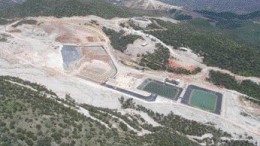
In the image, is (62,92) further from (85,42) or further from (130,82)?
(85,42)

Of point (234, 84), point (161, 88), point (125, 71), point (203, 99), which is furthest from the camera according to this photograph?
point (125, 71)

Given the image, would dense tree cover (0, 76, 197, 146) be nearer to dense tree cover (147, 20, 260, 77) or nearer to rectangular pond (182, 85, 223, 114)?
rectangular pond (182, 85, 223, 114)

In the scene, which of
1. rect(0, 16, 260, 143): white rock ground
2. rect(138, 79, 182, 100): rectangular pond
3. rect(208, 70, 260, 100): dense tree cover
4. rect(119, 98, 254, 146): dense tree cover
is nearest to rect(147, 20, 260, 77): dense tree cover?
rect(208, 70, 260, 100): dense tree cover

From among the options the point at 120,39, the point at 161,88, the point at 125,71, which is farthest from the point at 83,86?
the point at 120,39

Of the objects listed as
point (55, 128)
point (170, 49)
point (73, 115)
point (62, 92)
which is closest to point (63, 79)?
point (62, 92)

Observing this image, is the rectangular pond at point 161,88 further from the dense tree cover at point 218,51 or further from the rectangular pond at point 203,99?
the dense tree cover at point 218,51

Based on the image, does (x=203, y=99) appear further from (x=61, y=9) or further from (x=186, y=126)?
(x=61, y=9)
